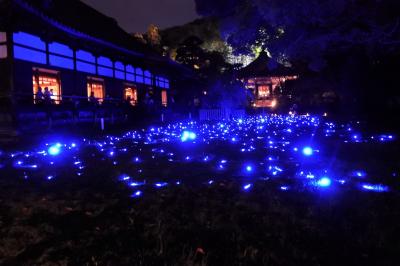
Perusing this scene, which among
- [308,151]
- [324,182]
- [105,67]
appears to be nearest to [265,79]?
[105,67]

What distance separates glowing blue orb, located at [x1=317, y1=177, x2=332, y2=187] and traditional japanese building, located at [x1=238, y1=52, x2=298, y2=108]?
2478 cm

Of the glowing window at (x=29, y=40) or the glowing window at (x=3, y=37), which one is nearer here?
the glowing window at (x=3, y=37)

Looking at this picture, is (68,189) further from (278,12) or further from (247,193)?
(278,12)

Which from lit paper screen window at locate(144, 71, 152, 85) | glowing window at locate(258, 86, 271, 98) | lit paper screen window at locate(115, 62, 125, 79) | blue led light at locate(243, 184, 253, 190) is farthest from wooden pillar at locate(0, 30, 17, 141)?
glowing window at locate(258, 86, 271, 98)

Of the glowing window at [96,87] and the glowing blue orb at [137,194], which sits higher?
the glowing window at [96,87]

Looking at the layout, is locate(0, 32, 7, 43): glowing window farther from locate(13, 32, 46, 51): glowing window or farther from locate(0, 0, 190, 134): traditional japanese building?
locate(13, 32, 46, 51): glowing window

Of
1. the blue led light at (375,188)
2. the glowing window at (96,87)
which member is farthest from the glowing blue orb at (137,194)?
the glowing window at (96,87)

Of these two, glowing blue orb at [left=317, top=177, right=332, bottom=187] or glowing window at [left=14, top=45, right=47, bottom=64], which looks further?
glowing window at [left=14, top=45, right=47, bottom=64]

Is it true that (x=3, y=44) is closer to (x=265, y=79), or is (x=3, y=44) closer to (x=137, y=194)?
(x=137, y=194)

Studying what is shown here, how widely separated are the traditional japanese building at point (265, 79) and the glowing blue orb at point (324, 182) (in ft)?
81.3

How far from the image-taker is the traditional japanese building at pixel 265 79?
30531 millimetres

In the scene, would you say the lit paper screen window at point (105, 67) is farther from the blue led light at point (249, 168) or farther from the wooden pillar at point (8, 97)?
the blue led light at point (249, 168)

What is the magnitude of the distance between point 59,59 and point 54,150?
22.7ft

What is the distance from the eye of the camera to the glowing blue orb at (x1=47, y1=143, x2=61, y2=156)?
870 centimetres
